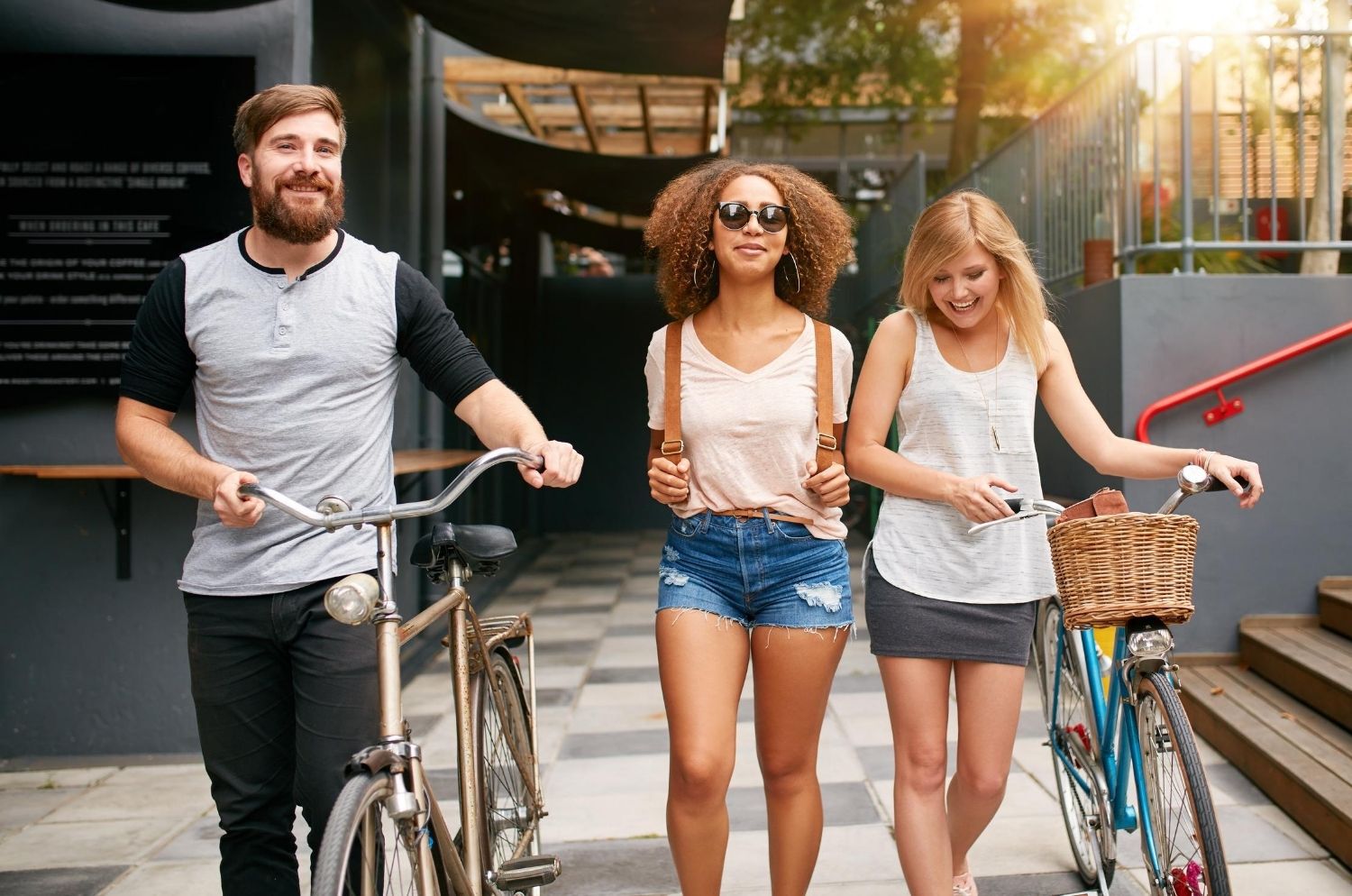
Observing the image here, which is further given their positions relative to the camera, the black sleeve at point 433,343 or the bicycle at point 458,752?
the black sleeve at point 433,343

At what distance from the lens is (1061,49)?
1215 centimetres

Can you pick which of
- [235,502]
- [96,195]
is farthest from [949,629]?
[96,195]

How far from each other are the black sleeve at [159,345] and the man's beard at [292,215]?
0.20m

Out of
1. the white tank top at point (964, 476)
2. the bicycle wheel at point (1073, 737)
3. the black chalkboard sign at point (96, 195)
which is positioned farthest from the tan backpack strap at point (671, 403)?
the black chalkboard sign at point (96, 195)

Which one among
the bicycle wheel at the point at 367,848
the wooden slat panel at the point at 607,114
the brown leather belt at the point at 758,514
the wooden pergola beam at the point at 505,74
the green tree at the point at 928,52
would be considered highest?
the green tree at the point at 928,52

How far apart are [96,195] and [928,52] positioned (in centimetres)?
893

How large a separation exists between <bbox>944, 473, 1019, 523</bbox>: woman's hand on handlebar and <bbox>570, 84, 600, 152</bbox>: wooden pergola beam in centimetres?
699

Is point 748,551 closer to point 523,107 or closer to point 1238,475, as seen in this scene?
point 1238,475

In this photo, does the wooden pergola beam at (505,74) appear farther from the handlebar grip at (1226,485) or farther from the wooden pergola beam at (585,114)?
the handlebar grip at (1226,485)

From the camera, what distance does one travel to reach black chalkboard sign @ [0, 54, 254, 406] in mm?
4809

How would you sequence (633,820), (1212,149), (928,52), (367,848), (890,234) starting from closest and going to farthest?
(367,848) → (633,820) → (1212,149) → (890,234) → (928,52)

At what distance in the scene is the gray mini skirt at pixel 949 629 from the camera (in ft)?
8.93

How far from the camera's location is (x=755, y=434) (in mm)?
2605

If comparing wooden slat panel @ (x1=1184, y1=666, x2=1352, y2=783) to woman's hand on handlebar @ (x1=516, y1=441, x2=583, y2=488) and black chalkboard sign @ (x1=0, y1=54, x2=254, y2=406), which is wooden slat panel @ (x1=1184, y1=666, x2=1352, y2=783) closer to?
woman's hand on handlebar @ (x1=516, y1=441, x2=583, y2=488)
